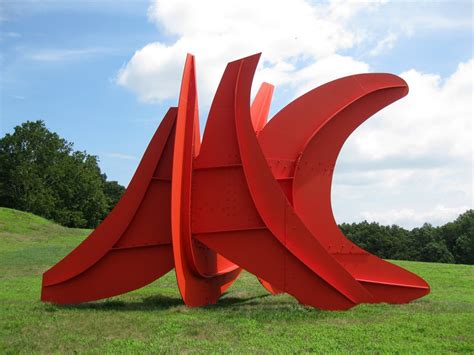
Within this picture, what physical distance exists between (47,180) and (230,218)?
156 feet

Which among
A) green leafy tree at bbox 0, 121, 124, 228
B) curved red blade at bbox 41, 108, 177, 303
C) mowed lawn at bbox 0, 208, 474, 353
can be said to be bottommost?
mowed lawn at bbox 0, 208, 474, 353

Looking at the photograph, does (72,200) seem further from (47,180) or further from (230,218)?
(230,218)

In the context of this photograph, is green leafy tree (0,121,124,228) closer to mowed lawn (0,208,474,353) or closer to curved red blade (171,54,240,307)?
mowed lawn (0,208,474,353)

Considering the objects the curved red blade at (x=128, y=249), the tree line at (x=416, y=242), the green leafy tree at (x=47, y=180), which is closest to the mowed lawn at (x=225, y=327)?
the curved red blade at (x=128, y=249)

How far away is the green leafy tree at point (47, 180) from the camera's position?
50594 millimetres

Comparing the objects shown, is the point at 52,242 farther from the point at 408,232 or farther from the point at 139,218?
the point at 408,232

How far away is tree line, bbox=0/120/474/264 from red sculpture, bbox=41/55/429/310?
1396 inches

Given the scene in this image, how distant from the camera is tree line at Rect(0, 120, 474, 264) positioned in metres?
46.3

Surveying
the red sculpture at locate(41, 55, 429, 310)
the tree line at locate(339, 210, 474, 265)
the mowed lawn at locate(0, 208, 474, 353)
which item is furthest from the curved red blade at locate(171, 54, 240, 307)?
the tree line at locate(339, 210, 474, 265)

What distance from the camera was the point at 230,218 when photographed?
398 inches

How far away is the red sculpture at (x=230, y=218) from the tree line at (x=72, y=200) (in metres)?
35.5

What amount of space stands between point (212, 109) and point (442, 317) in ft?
18.8

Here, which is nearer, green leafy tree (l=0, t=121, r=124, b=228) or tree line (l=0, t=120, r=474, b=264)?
tree line (l=0, t=120, r=474, b=264)

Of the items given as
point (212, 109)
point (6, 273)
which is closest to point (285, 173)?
point (212, 109)
